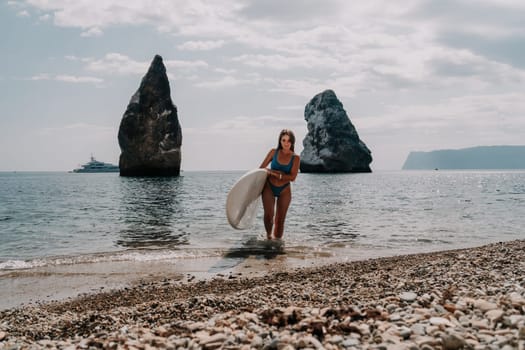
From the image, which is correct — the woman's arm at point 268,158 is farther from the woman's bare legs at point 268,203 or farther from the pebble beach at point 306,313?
the pebble beach at point 306,313

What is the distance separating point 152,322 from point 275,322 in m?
1.56

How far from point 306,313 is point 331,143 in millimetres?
108780

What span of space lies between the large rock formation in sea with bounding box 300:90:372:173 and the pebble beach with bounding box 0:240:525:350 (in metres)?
105

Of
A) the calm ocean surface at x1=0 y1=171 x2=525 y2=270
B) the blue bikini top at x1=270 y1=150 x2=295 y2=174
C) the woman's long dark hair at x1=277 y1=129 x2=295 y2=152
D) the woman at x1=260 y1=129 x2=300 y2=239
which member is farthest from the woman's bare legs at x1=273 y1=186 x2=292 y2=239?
the woman's long dark hair at x1=277 y1=129 x2=295 y2=152

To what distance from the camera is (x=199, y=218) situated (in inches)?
710

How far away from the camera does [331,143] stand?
11150 cm

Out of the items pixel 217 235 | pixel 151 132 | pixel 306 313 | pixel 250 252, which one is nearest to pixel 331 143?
pixel 151 132

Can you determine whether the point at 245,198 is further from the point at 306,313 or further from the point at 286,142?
the point at 306,313

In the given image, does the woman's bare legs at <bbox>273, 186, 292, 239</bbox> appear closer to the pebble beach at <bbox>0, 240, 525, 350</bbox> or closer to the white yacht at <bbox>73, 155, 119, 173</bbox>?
the pebble beach at <bbox>0, 240, 525, 350</bbox>

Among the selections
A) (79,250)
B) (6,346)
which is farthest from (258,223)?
(6,346)

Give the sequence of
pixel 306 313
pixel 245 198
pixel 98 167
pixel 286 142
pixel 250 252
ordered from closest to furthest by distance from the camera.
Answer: pixel 306 313, pixel 250 252, pixel 286 142, pixel 245 198, pixel 98 167

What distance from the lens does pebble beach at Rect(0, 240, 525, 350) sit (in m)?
3.74

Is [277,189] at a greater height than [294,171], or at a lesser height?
lesser

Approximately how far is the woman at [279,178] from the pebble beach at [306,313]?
388 cm
